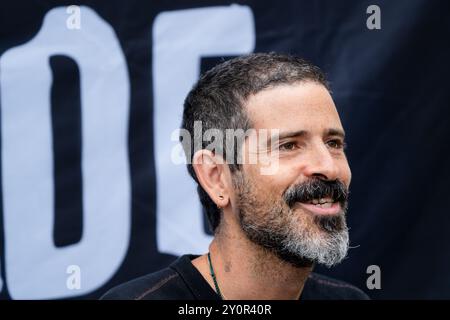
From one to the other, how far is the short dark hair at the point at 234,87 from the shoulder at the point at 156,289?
0.19 metres

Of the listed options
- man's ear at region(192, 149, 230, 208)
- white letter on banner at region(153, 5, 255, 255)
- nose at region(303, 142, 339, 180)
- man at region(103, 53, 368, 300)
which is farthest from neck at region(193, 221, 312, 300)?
white letter on banner at region(153, 5, 255, 255)

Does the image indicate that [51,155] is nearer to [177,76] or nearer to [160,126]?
[160,126]

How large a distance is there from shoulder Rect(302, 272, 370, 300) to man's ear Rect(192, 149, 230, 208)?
359 millimetres

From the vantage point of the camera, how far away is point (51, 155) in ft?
7.50

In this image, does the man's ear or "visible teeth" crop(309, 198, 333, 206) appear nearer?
"visible teeth" crop(309, 198, 333, 206)

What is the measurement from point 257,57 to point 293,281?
0.61 meters

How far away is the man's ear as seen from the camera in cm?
173

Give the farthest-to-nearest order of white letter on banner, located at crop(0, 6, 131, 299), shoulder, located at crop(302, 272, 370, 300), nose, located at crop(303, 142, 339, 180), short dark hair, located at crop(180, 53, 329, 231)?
white letter on banner, located at crop(0, 6, 131, 299), shoulder, located at crop(302, 272, 370, 300), short dark hair, located at crop(180, 53, 329, 231), nose, located at crop(303, 142, 339, 180)

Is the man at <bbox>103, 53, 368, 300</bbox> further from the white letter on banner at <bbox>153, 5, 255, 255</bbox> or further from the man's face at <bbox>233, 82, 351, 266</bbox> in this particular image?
the white letter on banner at <bbox>153, 5, 255, 255</bbox>

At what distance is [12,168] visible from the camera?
2273mm

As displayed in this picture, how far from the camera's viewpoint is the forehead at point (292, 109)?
162 cm

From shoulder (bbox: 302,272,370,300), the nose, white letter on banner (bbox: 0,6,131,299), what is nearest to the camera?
the nose

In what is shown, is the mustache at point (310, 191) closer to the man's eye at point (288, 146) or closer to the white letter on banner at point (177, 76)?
the man's eye at point (288, 146)
